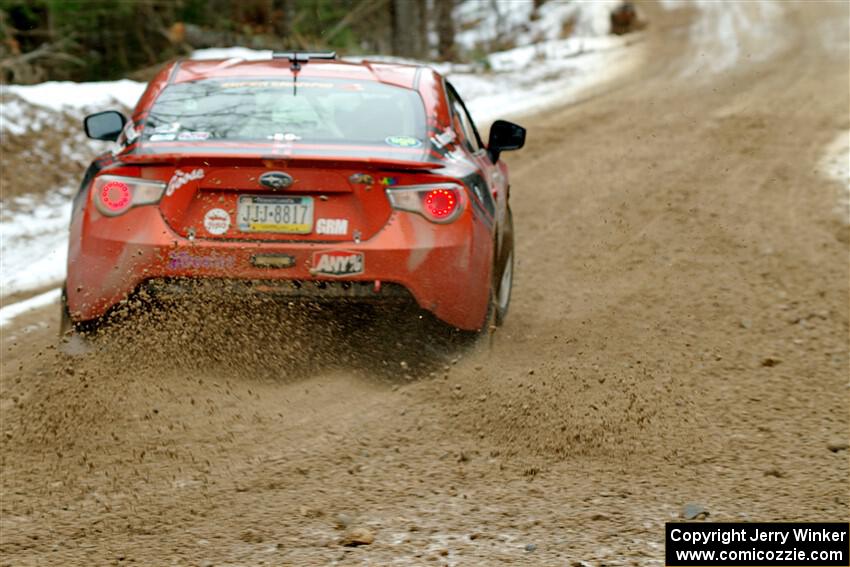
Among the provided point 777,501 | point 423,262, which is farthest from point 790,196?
point 777,501

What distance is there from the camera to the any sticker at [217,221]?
5477 millimetres

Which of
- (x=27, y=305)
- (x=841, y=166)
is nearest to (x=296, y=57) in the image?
(x=27, y=305)

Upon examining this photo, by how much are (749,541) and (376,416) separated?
1935 millimetres

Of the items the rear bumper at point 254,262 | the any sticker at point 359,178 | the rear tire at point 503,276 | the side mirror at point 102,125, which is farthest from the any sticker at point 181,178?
the rear tire at point 503,276

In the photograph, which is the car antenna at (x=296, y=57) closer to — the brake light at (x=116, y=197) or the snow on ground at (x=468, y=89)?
the brake light at (x=116, y=197)

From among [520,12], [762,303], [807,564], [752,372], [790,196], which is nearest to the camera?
[807,564]

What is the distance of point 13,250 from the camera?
32.4 feet

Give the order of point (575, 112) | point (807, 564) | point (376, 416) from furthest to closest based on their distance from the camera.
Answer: point (575, 112) → point (376, 416) → point (807, 564)

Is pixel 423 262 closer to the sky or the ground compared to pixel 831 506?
closer to the sky

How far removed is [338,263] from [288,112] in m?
1.01

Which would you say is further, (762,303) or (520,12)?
(520,12)

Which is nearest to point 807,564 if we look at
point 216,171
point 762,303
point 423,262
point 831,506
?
point 831,506

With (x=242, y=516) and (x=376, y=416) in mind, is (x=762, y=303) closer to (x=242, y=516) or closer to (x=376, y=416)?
(x=376, y=416)

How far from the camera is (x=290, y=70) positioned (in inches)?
255
